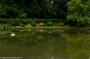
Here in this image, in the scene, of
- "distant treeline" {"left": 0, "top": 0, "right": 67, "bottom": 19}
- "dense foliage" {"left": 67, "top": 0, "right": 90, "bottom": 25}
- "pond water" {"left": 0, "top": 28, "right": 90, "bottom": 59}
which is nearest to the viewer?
"pond water" {"left": 0, "top": 28, "right": 90, "bottom": 59}

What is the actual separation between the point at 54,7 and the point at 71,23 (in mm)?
5556

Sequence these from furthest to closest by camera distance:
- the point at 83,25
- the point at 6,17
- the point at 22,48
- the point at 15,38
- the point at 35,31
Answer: the point at 6,17 → the point at 83,25 → the point at 35,31 → the point at 15,38 → the point at 22,48

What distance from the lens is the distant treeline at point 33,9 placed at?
89.0 feet

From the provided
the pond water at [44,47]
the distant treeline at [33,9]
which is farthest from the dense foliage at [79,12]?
the pond water at [44,47]

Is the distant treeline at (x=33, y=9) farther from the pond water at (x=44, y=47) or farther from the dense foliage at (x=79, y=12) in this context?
the pond water at (x=44, y=47)

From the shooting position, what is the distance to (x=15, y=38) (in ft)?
60.4

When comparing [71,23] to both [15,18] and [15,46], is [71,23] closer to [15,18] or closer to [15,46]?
[15,18]

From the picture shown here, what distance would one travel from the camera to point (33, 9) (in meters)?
29.1

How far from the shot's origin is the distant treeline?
27141mm

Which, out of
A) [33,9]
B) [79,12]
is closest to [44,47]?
[79,12]

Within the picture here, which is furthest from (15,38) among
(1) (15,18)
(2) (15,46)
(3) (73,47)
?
(1) (15,18)

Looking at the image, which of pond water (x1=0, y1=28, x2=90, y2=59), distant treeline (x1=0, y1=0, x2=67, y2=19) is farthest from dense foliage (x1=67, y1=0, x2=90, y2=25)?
pond water (x1=0, y1=28, x2=90, y2=59)

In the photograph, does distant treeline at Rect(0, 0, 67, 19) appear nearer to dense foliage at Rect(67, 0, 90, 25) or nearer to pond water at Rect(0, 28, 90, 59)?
dense foliage at Rect(67, 0, 90, 25)

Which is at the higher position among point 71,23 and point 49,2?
point 49,2
